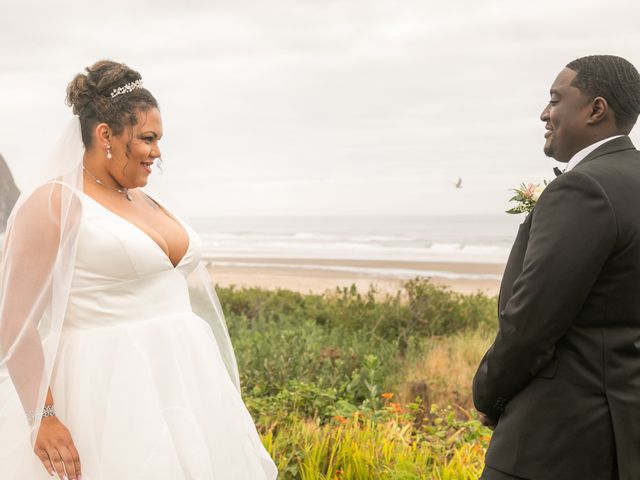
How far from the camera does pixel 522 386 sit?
2740 mm

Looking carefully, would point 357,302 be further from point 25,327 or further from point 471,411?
point 25,327

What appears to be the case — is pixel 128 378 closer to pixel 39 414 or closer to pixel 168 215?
pixel 39 414

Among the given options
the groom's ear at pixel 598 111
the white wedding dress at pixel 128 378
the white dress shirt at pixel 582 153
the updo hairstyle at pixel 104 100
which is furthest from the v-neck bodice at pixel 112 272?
the groom's ear at pixel 598 111

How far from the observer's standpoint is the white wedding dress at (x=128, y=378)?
308cm

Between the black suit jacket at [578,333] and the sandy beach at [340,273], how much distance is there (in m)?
19.9

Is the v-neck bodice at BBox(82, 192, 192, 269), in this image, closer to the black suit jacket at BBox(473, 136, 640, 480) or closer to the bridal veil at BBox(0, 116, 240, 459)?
the bridal veil at BBox(0, 116, 240, 459)

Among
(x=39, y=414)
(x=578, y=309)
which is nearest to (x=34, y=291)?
(x=39, y=414)

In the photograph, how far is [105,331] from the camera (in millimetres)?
3184

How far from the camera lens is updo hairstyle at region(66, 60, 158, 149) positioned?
3244mm

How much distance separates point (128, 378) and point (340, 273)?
26.5m

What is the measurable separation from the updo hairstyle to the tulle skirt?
84 centimetres

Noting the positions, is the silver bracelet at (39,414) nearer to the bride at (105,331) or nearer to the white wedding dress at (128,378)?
the bride at (105,331)

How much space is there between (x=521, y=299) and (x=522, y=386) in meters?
0.34

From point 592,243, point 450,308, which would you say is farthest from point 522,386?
point 450,308
